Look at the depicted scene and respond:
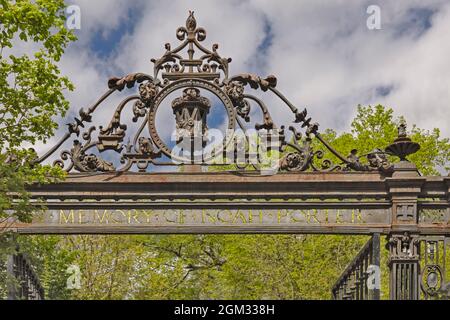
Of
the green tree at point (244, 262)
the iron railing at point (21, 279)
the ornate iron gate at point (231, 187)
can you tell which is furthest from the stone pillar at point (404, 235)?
the green tree at point (244, 262)

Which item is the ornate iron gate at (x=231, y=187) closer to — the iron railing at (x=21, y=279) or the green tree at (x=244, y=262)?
the iron railing at (x=21, y=279)

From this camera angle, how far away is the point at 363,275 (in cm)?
1894

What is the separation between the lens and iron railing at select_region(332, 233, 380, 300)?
16.8 m

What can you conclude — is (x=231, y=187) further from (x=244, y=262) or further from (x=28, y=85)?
(x=244, y=262)

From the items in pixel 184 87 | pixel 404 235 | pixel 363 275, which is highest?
pixel 184 87

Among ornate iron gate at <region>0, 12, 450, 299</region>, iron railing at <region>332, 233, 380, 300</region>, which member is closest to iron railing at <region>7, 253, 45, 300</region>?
ornate iron gate at <region>0, 12, 450, 299</region>

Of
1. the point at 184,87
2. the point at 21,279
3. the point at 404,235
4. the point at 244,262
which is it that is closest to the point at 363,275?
the point at 404,235

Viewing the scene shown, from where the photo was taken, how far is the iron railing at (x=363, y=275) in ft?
55.2

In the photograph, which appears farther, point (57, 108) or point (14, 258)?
point (14, 258)

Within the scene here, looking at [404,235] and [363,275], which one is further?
[363,275]

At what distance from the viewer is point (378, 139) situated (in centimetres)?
3247

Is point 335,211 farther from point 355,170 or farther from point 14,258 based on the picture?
A: point 14,258
